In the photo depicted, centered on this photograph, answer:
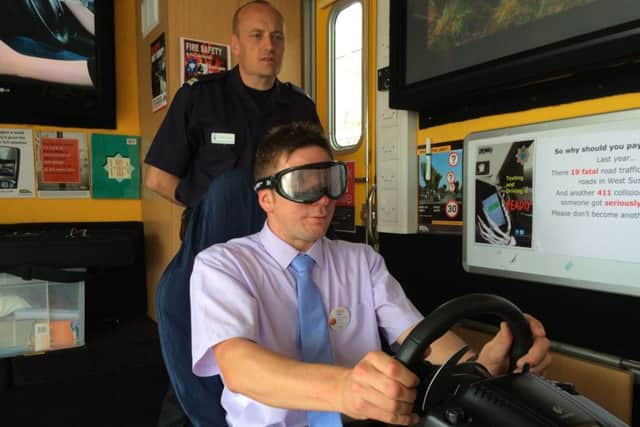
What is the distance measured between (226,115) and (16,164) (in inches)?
49.7

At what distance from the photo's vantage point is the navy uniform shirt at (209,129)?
6.65 feet

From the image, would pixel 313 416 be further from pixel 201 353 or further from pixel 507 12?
pixel 507 12

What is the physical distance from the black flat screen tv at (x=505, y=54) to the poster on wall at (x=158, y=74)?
3.97 feet

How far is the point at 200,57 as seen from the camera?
2.53 meters

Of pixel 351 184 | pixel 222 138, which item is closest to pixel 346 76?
pixel 351 184

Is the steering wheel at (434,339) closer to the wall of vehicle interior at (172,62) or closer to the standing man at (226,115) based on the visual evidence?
the standing man at (226,115)

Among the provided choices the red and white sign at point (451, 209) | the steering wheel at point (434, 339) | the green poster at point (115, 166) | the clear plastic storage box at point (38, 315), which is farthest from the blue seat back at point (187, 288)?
the green poster at point (115, 166)

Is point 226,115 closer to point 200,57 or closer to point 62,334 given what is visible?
point 200,57

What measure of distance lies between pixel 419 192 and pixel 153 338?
149 cm

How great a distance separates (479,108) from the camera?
178cm

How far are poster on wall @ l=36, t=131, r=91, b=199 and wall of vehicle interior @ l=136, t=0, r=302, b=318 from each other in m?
0.33

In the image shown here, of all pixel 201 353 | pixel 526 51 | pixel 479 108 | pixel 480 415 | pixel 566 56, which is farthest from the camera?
pixel 479 108

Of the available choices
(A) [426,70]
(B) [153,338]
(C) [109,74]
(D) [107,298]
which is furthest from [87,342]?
(A) [426,70]

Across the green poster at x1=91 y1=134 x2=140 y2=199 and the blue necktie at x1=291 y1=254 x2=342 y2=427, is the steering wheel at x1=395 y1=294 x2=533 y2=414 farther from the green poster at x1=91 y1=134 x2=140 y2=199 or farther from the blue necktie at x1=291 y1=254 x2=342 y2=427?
the green poster at x1=91 y1=134 x2=140 y2=199
